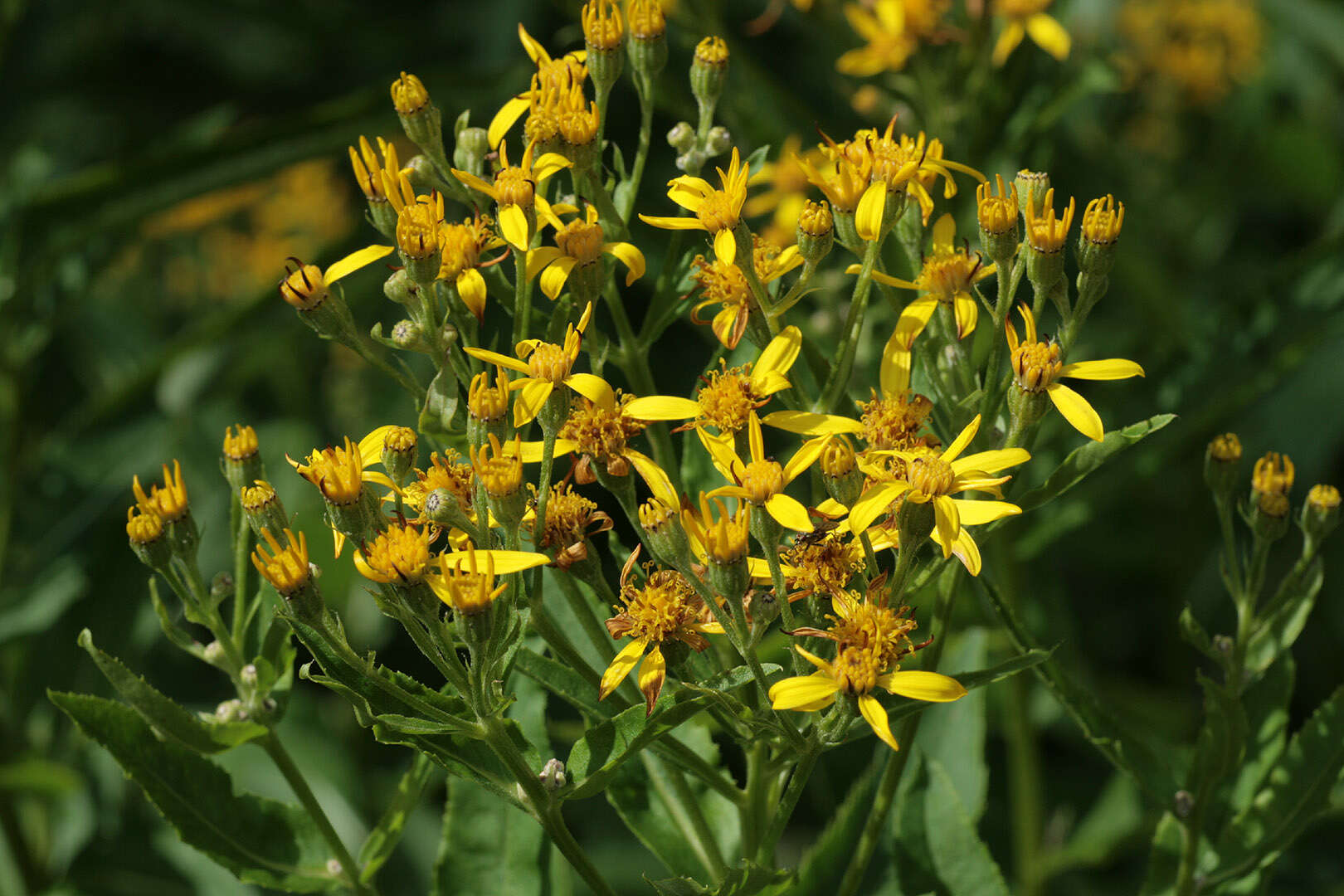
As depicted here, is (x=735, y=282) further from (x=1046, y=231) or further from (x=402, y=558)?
(x=402, y=558)

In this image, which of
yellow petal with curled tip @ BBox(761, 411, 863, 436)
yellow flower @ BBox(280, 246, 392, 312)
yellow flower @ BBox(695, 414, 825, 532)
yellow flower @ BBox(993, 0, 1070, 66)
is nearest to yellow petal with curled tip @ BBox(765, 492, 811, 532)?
yellow flower @ BBox(695, 414, 825, 532)

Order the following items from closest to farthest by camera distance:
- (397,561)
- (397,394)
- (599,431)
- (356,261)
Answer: (397,561)
(599,431)
(356,261)
(397,394)

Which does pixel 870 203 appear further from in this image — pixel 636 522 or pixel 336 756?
pixel 336 756

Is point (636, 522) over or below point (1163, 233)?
over

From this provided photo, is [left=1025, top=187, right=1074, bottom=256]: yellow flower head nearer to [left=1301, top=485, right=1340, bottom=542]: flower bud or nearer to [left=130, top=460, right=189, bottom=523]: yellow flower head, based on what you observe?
[left=1301, top=485, right=1340, bottom=542]: flower bud

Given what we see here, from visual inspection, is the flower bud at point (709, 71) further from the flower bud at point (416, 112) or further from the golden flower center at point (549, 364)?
the golden flower center at point (549, 364)

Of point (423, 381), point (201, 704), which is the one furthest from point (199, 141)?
point (201, 704)

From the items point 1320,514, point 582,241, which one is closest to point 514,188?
point 582,241
